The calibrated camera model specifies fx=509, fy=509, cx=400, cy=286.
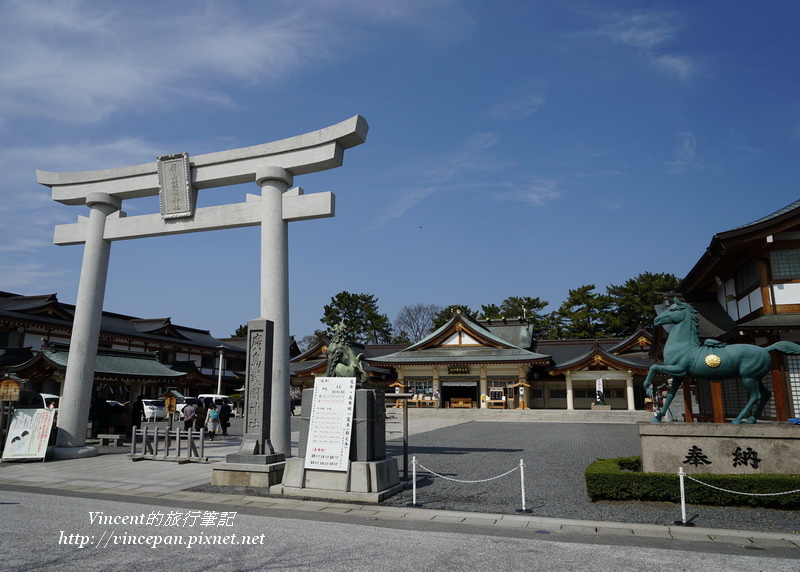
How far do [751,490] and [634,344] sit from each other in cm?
3044

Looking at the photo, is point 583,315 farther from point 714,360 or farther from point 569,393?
point 714,360

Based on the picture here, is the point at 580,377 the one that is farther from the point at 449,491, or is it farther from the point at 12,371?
the point at 12,371

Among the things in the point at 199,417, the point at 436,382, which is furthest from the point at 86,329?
the point at 436,382

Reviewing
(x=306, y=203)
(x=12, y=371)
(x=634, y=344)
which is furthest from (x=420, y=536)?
(x=634, y=344)

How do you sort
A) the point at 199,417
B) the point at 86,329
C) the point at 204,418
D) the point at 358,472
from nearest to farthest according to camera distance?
the point at 358,472 → the point at 86,329 → the point at 199,417 → the point at 204,418

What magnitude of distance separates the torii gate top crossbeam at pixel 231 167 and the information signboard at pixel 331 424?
5420 mm

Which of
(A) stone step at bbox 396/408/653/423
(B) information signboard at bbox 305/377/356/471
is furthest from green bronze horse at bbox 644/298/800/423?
(A) stone step at bbox 396/408/653/423

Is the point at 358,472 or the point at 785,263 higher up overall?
the point at 785,263

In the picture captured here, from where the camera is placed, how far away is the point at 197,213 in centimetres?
1307

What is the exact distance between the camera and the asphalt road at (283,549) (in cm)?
518

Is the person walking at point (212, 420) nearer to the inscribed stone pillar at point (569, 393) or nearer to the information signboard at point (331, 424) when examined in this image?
the information signboard at point (331, 424)

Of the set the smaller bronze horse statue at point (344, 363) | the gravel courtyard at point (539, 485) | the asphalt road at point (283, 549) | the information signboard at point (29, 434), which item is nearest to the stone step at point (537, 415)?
the gravel courtyard at point (539, 485)

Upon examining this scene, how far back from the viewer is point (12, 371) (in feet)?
58.6

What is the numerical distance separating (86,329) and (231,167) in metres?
6.06
